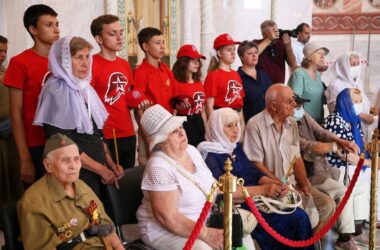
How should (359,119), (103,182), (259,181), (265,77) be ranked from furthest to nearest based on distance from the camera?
(265,77) → (359,119) → (259,181) → (103,182)

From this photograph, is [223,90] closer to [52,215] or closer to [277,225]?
[277,225]

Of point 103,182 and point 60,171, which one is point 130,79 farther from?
point 60,171

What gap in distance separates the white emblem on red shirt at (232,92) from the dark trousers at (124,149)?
4.17 feet

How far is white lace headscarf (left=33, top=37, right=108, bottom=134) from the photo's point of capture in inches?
120

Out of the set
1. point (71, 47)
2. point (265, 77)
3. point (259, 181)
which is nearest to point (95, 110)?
point (71, 47)

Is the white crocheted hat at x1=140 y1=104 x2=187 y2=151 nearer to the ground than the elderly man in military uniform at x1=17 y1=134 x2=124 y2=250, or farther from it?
farther from it

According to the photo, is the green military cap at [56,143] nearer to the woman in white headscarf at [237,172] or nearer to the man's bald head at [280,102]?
the woman in white headscarf at [237,172]

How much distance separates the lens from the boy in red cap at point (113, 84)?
12.5 ft

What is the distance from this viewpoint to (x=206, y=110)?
5012 mm

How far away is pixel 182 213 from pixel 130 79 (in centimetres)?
149

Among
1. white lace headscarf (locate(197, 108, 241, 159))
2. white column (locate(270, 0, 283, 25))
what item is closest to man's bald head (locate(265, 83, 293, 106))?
white lace headscarf (locate(197, 108, 241, 159))

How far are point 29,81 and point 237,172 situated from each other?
1563 mm

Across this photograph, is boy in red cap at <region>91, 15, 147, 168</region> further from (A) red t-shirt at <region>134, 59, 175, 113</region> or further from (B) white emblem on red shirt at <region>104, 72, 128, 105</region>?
(A) red t-shirt at <region>134, 59, 175, 113</region>

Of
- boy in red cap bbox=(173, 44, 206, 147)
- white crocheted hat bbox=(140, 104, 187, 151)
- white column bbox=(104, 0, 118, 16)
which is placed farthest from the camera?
white column bbox=(104, 0, 118, 16)
